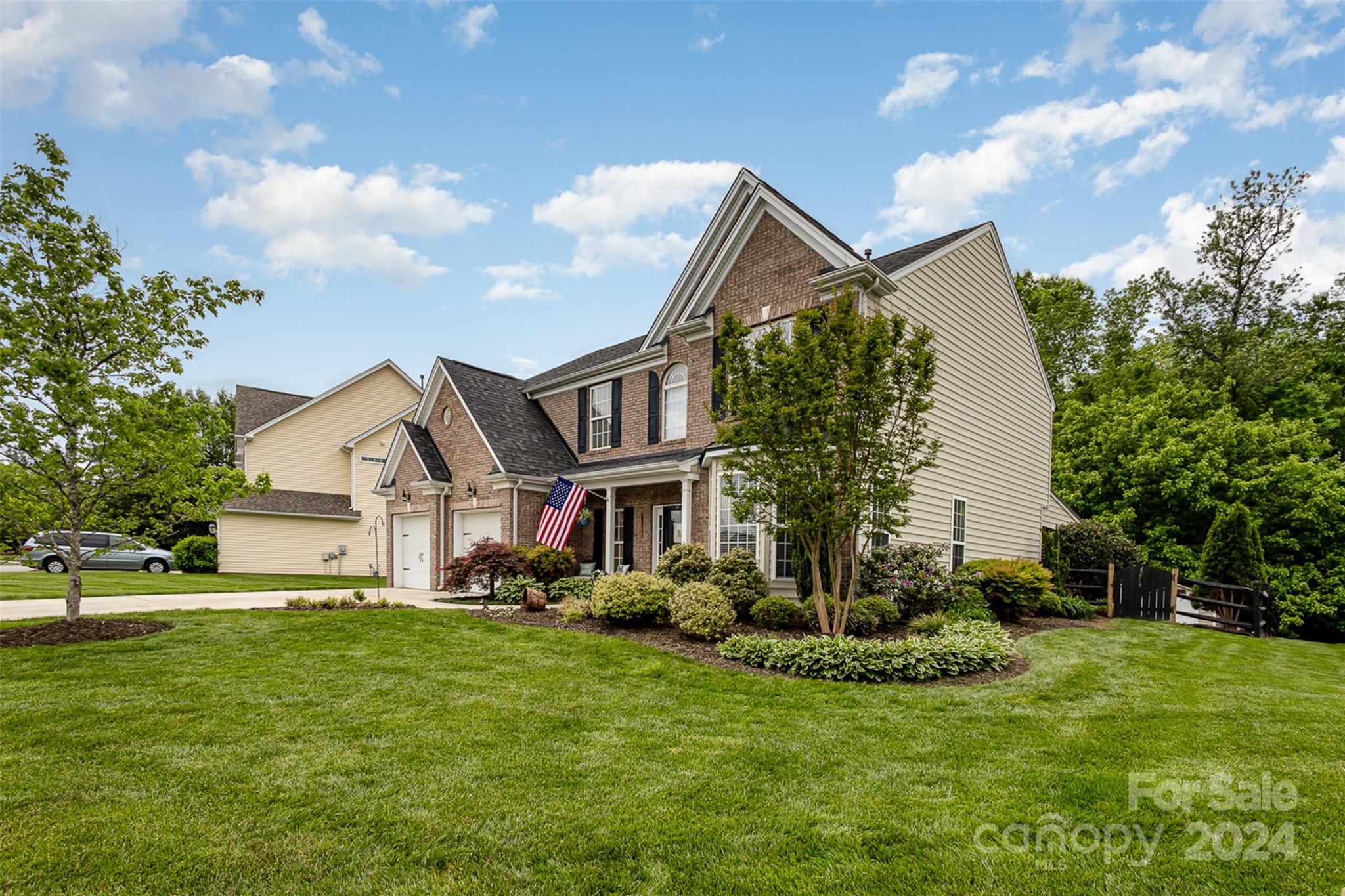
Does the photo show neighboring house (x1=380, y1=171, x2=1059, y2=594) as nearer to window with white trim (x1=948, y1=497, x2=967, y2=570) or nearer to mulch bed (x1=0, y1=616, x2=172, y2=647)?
window with white trim (x1=948, y1=497, x2=967, y2=570)

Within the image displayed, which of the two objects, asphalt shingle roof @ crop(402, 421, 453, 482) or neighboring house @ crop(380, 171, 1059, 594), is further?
asphalt shingle roof @ crop(402, 421, 453, 482)

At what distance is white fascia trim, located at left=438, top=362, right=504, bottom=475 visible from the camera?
680 inches

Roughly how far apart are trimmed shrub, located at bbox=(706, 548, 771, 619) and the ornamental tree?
6.80ft

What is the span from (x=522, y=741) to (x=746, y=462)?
5573 mm

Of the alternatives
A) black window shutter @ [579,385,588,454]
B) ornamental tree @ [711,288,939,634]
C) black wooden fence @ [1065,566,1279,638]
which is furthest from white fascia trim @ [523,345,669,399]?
black wooden fence @ [1065,566,1279,638]

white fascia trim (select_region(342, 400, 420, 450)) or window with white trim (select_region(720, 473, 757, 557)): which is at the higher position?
white fascia trim (select_region(342, 400, 420, 450))

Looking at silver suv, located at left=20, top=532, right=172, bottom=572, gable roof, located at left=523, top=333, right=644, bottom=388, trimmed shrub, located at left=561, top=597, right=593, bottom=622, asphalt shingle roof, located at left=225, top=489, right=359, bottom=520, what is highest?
gable roof, located at left=523, top=333, right=644, bottom=388

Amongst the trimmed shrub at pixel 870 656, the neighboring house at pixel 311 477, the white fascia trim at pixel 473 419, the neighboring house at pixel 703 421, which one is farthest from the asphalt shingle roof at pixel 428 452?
the trimmed shrub at pixel 870 656

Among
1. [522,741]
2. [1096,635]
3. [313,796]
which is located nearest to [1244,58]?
[1096,635]

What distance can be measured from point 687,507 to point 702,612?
14.5 feet

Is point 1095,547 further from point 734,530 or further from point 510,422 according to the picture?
point 510,422

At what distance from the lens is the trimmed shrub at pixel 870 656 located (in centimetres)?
764

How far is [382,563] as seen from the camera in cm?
2652

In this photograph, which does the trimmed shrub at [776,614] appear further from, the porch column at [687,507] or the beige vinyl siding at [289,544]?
the beige vinyl siding at [289,544]
